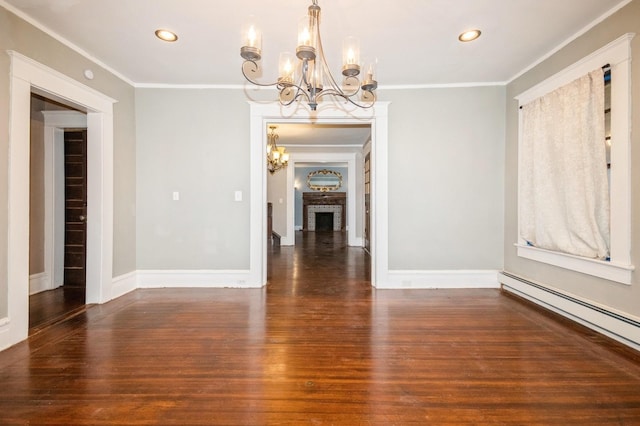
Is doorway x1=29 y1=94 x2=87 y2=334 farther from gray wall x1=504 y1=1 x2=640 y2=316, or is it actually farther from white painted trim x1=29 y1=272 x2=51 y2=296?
gray wall x1=504 y1=1 x2=640 y2=316

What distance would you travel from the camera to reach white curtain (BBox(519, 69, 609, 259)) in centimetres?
243

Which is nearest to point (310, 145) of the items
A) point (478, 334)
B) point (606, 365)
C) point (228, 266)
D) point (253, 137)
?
point (253, 137)

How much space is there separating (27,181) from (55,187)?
70.9 inches

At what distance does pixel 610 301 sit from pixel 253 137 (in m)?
3.70

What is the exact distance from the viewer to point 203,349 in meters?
2.20

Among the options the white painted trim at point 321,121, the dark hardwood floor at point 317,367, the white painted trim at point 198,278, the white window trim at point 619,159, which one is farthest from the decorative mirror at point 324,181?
the white window trim at point 619,159

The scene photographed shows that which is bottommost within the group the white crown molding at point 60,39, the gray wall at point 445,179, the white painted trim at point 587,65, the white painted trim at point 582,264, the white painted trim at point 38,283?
the white painted trim at point 38,283

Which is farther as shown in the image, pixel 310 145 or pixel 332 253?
pixel 310 145

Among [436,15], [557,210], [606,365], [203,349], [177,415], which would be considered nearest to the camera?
[177,415]

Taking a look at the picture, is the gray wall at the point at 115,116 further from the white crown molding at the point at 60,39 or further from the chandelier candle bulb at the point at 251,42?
the chandelier candle bulb at the point at 251,42

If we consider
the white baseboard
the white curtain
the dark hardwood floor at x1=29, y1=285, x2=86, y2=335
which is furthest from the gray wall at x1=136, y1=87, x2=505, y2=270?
the white baseboard

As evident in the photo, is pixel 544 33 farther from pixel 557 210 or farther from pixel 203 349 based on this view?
pixel 203 349

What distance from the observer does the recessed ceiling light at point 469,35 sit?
2580 millimetres

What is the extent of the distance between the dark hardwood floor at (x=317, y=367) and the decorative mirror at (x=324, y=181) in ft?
31.0
